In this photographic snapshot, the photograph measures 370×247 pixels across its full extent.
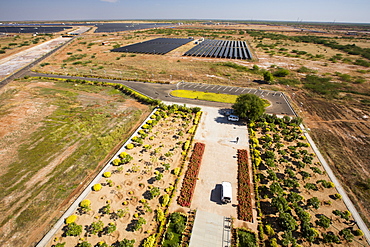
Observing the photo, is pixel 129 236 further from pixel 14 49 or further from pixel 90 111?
pixel 14 49

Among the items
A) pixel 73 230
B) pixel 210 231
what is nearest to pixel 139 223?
pixel 73 230

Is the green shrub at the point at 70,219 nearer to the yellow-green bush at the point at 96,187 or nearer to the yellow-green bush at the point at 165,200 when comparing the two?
the yellow-green bush at the point at 96,187

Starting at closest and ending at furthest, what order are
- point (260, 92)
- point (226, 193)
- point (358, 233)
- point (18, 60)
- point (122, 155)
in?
point (358, 233) → point (226, 193) → point (122, 155) → point (260, 92) → point (18, 60)

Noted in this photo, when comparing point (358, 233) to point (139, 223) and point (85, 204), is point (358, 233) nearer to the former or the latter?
point (139, 223)

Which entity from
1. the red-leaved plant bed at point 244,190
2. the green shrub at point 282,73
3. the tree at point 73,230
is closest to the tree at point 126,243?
the tree at point 73,230

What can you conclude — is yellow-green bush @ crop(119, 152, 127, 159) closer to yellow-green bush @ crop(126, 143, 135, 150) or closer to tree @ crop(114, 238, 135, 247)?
yellow-green bush @ crop(126, 143, 135, 150)

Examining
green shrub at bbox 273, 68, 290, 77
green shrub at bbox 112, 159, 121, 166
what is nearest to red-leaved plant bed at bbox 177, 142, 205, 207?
green shrub at bbox 112, 159, 121, 166
